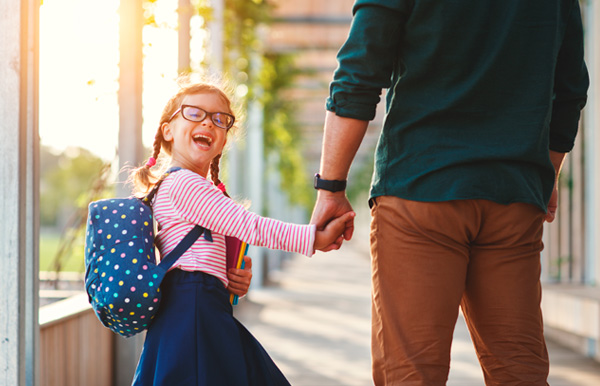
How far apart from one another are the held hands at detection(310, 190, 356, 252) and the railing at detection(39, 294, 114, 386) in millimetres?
1310

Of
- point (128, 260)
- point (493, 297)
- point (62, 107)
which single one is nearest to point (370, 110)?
point (493, 297)

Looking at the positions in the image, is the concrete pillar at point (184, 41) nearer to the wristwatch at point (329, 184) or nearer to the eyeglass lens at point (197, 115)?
the eyeglass lens at point (197, 115)

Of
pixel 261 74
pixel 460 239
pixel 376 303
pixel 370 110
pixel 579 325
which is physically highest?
pixel 261 74

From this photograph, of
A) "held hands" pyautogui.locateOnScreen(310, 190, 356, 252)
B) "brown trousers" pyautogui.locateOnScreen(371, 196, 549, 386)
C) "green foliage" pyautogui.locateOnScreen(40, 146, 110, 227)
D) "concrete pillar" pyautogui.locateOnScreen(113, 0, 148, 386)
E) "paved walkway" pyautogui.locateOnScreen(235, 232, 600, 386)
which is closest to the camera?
"brown trousers" pyautogui.locateOnScreen(371, 196, 549, 386)

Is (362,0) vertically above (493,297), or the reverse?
(362,0)

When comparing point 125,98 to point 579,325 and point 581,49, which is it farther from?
point 579,325

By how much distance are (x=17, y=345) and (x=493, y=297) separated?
4.60ft

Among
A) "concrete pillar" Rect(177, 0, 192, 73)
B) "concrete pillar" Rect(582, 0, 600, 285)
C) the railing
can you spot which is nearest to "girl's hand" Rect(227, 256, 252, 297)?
the railing

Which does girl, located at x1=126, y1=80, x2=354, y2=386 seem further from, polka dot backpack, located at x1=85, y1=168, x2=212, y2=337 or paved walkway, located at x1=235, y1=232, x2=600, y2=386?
paved walkway, located at x1=235, y1=232, x2=600, y2=386

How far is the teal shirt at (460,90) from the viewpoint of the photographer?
158cm

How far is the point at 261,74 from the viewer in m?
8.78

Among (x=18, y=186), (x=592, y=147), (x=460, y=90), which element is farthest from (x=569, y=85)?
(x=592, y=147)

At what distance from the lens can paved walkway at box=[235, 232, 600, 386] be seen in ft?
13.5

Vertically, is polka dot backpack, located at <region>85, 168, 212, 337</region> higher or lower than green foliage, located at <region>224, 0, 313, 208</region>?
lower
